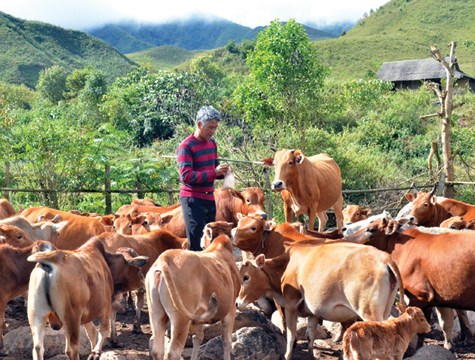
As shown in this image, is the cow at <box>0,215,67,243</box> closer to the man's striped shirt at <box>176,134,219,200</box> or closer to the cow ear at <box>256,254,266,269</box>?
the man's striped shirt at <box>176,134,219,200</box>

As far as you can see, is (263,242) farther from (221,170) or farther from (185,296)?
(185,296)

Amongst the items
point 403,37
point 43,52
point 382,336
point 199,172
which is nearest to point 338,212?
point 199,172

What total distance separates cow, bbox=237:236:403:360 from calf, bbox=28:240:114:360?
1.73m

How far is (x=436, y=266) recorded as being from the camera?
7.24m

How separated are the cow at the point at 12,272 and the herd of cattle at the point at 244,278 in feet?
0.04

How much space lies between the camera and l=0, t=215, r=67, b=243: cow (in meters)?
9.21

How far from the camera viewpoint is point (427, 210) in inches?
406

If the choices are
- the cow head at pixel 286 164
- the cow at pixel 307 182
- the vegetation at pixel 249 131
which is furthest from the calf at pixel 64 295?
the vegetation at pixel 249 131

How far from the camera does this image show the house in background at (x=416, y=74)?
49.5m

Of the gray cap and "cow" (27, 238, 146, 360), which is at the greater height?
the gray cap

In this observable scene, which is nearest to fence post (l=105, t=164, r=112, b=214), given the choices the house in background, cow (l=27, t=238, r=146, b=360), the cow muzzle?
the cow muzzle

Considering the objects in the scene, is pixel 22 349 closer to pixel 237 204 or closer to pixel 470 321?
pixel 237 204

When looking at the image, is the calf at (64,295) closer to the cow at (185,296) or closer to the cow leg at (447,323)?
the cow at (185,296)

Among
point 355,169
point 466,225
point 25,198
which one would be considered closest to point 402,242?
point 466,225
